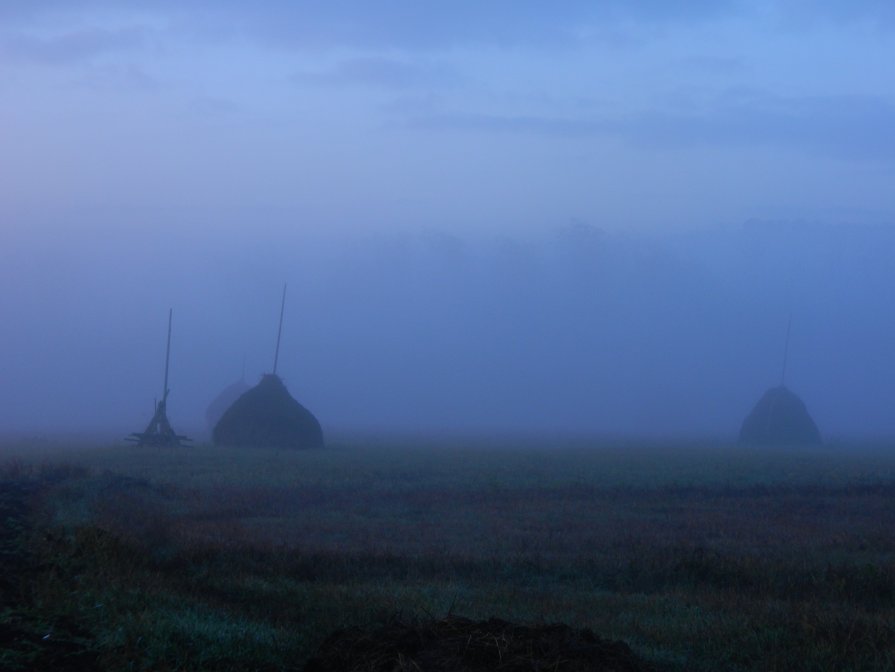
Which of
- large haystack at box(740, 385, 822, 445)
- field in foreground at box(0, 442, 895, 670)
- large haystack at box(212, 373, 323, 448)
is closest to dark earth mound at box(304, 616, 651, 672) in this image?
field in foreground at box(0, 442, 895, 670)

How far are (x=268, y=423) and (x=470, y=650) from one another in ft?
124

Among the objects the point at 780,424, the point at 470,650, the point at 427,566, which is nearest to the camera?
the point at 470,650

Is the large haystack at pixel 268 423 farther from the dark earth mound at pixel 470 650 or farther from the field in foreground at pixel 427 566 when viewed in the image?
the dark earth mound at pixel 470 650

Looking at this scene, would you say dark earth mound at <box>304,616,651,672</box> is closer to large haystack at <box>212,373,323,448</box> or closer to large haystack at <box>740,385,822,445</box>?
large haystack at <box>212,373,323,448</box>

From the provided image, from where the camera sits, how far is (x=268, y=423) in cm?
4425

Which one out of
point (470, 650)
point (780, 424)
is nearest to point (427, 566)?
point (470, 650)

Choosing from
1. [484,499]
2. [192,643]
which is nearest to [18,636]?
[192,643]

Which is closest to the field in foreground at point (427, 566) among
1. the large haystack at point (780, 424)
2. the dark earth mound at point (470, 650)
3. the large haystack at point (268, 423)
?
the dark earth mound at point (470, 650)

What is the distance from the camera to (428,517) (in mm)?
19000

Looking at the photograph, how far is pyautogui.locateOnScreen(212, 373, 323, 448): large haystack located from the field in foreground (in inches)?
720

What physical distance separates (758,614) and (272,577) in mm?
5290

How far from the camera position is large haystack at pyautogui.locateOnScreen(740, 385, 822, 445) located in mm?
62938

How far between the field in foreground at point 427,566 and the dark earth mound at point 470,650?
2.26ft

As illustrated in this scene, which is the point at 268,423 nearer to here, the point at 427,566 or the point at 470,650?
the point at 427,566
